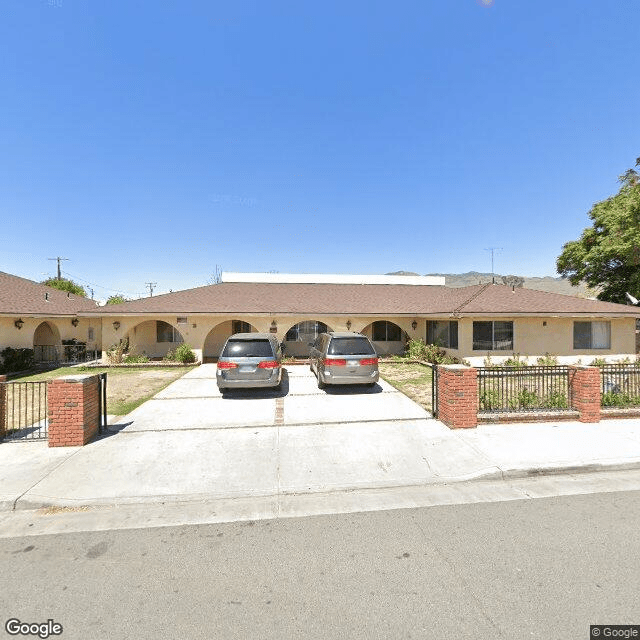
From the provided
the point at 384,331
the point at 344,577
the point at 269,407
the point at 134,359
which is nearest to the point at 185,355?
the point at 134,359

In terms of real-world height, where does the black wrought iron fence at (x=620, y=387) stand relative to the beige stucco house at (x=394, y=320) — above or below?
below

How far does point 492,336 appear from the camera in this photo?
16156 mm

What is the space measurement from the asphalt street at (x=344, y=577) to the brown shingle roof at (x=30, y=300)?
15996 mm

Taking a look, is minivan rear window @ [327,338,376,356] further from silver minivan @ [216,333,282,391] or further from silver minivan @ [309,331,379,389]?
silver minivan @ [216,333,282,391]

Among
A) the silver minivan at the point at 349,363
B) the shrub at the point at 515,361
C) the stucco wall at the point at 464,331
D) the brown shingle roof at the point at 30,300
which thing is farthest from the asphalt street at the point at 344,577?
the brown shingle roof at the point at 30,300

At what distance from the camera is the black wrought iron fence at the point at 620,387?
8.12 metres

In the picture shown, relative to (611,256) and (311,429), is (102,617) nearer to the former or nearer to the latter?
(311,429)

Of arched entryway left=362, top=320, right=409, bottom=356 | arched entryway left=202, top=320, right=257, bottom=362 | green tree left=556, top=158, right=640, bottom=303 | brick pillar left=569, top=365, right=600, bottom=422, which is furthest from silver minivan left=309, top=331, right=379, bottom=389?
green tree left=556, top=158, right=640, bottom=303

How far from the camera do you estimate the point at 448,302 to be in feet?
62.6

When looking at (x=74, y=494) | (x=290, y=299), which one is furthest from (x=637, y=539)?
(x=290, y=299)

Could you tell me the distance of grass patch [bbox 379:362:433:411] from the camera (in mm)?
9891

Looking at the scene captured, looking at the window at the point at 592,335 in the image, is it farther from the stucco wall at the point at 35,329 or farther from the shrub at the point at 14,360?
the shrub at the point at 14,360

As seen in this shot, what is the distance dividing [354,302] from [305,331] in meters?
3.46

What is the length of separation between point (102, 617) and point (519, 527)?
415cm
